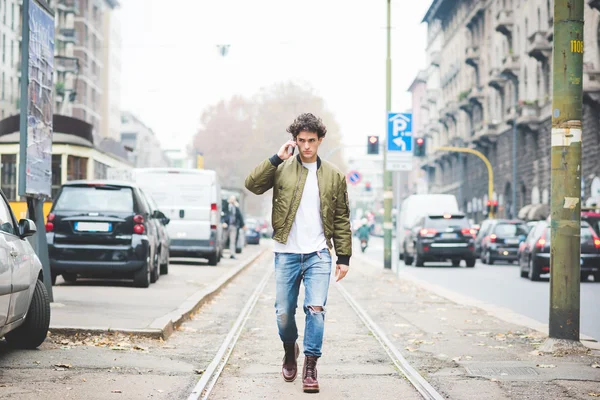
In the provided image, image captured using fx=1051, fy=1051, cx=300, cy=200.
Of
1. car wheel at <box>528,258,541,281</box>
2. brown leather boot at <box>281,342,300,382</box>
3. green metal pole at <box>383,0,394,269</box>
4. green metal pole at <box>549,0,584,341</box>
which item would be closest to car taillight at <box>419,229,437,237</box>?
green metal pole at <box>383,0,394,269</box>

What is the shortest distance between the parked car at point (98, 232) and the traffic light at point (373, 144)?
16.3 meters

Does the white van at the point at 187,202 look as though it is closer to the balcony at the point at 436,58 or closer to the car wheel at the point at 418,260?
the car wheel at the point at 418,260

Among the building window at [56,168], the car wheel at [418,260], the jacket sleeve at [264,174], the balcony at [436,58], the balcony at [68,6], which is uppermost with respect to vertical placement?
the balcony at [68,6]

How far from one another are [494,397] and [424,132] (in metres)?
86.0

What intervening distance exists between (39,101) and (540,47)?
127ft

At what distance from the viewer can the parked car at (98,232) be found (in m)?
15.5

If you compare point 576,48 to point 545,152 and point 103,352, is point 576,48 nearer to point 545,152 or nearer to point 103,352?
point 103,352

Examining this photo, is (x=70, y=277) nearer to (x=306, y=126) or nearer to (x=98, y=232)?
(x=98, y=232)

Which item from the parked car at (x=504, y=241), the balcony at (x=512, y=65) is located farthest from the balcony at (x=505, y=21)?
the parked car at (x=504, y=241)

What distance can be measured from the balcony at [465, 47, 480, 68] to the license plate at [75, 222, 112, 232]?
5399cm

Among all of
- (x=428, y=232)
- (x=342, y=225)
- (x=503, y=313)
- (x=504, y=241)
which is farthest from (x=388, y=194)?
(x=342, y=225)

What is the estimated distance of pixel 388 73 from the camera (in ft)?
88.4

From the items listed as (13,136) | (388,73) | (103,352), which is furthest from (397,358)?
(388,73)

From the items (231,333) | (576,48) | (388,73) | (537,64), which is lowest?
(231,333)
